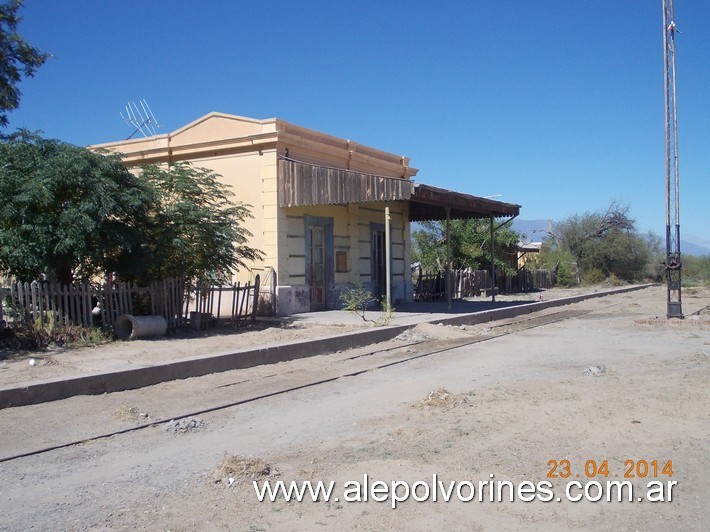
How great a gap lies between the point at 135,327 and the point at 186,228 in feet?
8.15

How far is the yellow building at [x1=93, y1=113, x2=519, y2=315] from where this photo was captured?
61.1 ft

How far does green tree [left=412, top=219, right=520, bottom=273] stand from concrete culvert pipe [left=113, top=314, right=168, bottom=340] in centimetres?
2177

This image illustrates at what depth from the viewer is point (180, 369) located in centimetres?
1022

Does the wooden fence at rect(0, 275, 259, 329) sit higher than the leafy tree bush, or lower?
lower

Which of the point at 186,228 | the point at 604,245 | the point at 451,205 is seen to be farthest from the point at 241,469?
the point at 604,245

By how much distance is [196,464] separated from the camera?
578 cm

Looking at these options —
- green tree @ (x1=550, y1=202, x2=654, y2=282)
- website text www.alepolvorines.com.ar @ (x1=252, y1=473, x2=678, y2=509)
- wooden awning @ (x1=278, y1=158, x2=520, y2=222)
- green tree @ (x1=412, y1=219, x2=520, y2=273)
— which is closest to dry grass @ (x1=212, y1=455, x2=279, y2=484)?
website text www.alepolvorines.com.ar @ (x1=252, y1=473, x2=678, y2=509)

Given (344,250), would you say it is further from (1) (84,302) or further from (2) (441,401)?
(2) (441,401)

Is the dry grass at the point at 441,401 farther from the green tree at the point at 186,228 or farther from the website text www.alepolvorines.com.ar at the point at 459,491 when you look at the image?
the green tree at the point at 186,228

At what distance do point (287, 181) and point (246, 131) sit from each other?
2.15 metres

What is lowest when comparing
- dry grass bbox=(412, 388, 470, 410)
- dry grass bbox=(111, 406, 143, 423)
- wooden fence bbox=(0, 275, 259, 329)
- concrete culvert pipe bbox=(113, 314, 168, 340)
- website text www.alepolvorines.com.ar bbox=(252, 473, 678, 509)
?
website text www.alepolvorines.com.ar bbox=(252, 473, 678, 509)

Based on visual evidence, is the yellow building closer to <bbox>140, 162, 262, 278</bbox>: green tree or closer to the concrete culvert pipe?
<bbox>140, 162, 262, 278</bbox>: green tree

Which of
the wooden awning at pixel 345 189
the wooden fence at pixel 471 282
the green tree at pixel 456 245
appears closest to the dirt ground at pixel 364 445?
the wooden awning at pixel 345 189

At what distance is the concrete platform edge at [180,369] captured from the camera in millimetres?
8297
